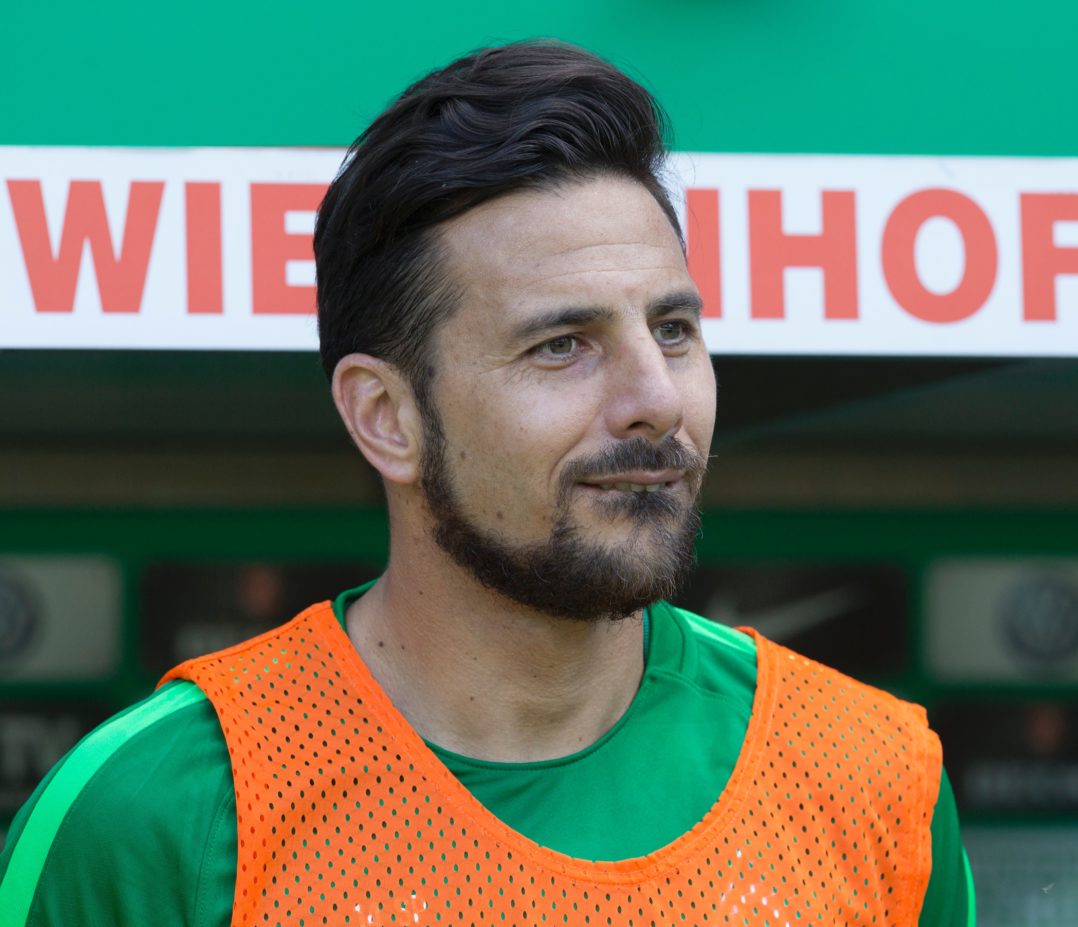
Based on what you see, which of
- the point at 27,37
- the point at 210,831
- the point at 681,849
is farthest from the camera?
the point at 27,37

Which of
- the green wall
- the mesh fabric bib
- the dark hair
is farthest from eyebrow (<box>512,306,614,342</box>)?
the green wall

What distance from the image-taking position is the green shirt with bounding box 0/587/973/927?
4.80ft

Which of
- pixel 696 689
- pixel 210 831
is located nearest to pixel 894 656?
pixel 696 689

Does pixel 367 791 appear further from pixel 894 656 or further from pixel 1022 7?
pixel 894 656

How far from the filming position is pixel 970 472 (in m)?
3.27

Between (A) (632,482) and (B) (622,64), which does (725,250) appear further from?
(A) (632,482)

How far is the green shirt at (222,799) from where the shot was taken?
1463 mm

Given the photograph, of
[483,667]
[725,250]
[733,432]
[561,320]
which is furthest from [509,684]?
[733,432]

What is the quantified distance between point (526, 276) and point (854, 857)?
71 cm

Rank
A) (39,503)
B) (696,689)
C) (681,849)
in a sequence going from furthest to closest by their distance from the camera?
(39,503) → (696,689) → (681,849)

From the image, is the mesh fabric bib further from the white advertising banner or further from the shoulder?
the white advertising banner

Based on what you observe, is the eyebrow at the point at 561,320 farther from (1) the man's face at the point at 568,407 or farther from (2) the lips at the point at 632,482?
(2) the lips at the point at 632,482

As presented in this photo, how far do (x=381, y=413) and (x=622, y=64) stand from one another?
2.95 ft

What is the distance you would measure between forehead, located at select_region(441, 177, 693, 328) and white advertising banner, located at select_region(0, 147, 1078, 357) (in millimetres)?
432
